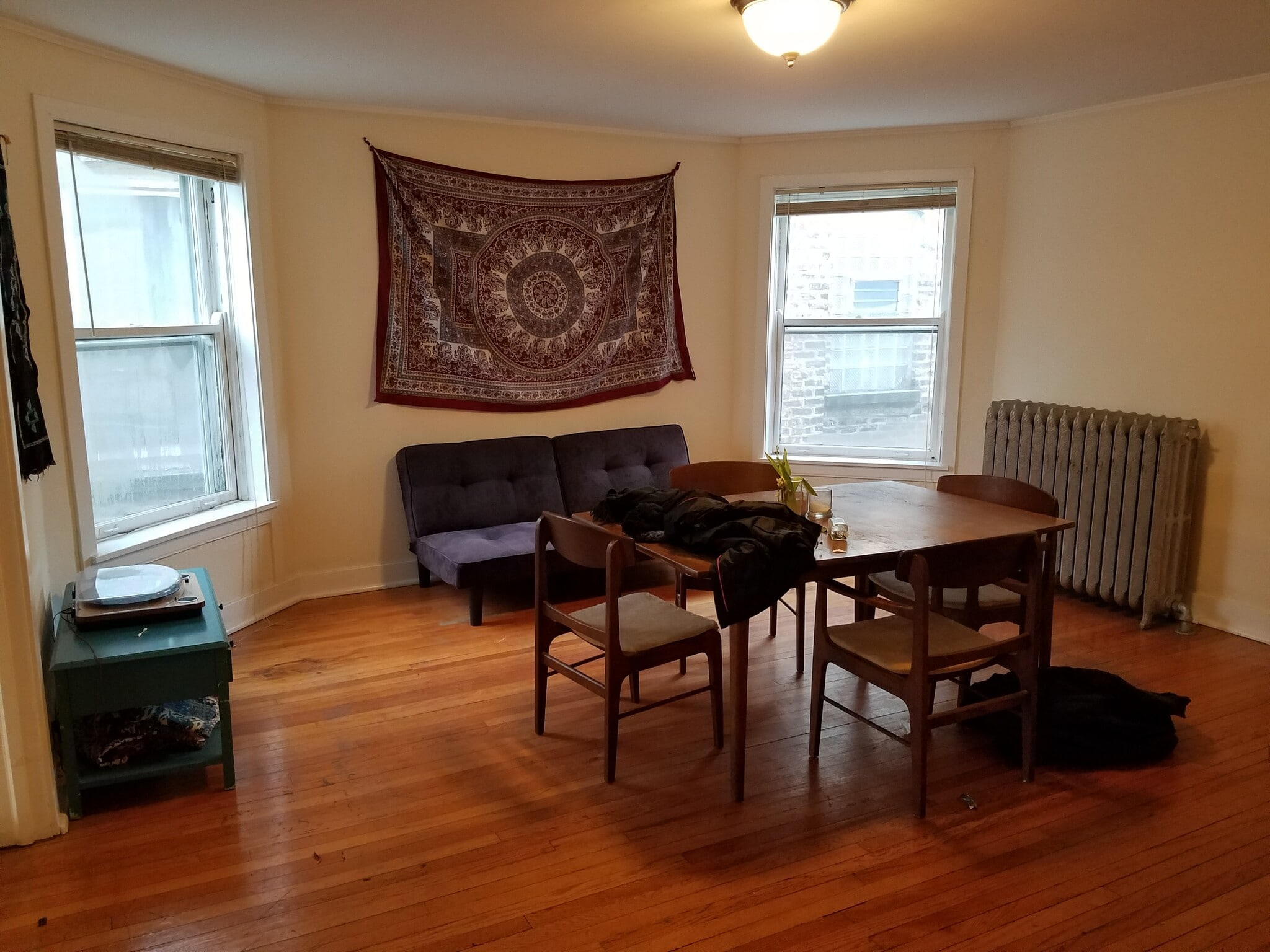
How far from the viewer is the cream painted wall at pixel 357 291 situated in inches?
169

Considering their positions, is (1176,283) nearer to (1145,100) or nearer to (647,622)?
(1145,100)

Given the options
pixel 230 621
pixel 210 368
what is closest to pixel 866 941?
pixel 230 621

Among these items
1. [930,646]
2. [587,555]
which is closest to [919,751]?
[930,646]

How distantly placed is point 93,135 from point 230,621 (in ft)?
6.50

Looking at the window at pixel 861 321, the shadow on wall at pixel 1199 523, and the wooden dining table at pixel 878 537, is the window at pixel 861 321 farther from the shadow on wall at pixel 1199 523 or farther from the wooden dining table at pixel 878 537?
the wooden dining table at pixel 878 537

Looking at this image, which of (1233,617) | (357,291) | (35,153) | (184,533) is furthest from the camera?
(357,291)

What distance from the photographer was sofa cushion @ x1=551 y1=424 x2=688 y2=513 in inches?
192

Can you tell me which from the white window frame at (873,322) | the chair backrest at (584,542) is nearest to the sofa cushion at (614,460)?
the white window frame at (873,322)

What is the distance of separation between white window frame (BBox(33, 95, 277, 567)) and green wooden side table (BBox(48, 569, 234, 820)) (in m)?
0.86

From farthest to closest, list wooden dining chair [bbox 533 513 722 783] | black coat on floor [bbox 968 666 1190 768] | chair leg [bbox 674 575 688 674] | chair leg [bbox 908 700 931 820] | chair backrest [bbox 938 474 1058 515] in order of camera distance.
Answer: chair leg [bbox 674 575 688 674] → chair backrest [bbox 938 474 1058 515] → black coat on floor [bbox 968 666 1190 768] → wooden dining chair [bbox 533 513 722 783] → chair leg [bbox 908 700 931 820]

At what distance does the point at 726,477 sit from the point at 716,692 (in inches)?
40.2

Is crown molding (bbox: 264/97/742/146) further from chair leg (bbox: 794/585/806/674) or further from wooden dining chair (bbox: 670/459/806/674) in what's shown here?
chair leg (bbox: 794/585/806/674)

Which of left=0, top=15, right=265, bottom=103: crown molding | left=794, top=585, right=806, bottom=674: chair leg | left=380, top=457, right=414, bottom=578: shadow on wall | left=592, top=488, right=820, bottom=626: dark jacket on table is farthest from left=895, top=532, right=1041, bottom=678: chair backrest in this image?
left=0, top=15, right=265, bottom=103: crown molding

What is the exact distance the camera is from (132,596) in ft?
9.23
